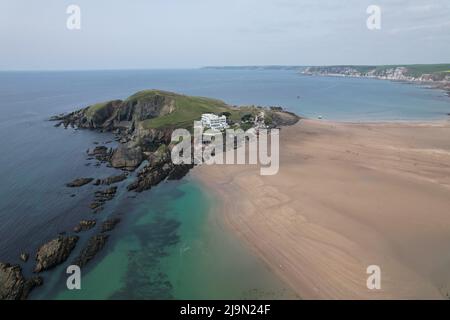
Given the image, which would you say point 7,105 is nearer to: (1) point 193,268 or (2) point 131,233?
(2) point 131,233

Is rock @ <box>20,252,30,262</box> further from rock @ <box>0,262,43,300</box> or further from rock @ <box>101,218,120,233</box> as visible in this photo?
rock @ <box>101,218,120,233</box>

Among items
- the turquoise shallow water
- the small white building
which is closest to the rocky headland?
the turquoise shallow water

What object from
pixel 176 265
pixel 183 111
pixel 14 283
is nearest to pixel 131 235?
Result: pixel 176 265

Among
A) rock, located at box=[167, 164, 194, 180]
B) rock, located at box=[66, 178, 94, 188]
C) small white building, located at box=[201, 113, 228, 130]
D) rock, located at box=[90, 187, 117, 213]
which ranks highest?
small white building, located at box=[201, 113, 228, 130]

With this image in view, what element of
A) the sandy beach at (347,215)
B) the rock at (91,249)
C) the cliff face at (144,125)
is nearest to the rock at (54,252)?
the rock at (91,249)

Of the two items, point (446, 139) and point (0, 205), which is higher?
point (446, 139)
